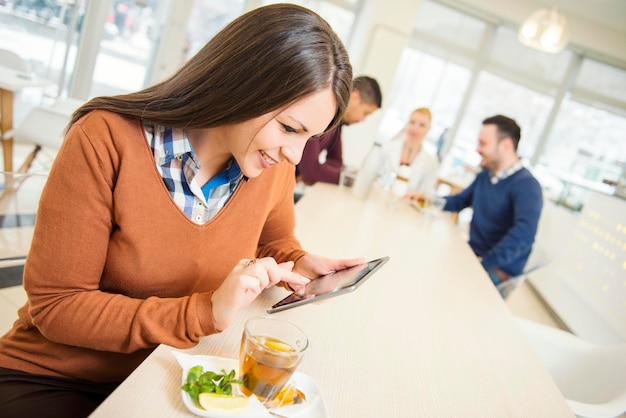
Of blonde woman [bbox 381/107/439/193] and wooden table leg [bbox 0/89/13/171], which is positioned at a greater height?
blonde woman [bbox 381/107/439/193]

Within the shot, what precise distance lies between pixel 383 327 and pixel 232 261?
0.37 m

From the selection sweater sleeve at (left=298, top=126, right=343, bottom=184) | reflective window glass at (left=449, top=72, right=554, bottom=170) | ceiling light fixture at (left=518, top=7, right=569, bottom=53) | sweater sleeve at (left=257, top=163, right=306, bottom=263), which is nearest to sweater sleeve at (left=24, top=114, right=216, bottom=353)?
sweater sleeve at (left=257, top=163, right=306, bottom=263)

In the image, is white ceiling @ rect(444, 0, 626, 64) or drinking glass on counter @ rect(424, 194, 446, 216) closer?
drinking glass on counter @ rect(424, 194, 446, 216)

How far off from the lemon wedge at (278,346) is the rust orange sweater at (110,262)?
0.11 metres

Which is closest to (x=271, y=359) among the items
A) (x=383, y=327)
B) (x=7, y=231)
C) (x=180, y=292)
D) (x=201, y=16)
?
(x=180, y=292)

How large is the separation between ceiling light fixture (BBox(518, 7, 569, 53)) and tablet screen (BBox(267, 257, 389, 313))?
367cm

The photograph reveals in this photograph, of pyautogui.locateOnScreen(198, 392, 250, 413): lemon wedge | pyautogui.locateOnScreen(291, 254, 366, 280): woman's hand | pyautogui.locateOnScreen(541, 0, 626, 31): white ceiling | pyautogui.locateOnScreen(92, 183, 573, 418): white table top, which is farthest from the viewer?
pyautogui.locateOnScreen(541, 0, 626, 31): white ceiling

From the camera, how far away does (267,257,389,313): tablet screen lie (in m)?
0.82

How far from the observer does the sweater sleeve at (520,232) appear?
2678 millimetres

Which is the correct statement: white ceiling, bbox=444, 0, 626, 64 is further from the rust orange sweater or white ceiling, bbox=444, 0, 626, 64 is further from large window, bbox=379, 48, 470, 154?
the rust orange sweater

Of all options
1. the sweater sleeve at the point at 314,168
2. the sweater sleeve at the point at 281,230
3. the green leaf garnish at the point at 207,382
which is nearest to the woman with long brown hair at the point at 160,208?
the green leaf garnish at the point at 207,382

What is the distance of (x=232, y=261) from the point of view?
1.07 metres

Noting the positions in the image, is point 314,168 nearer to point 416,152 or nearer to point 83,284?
point 416,152

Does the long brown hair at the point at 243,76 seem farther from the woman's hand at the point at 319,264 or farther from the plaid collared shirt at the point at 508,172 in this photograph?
the plaid collared shirt at the point at 508,172
